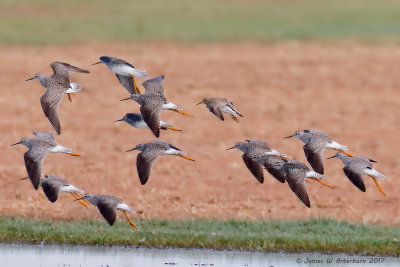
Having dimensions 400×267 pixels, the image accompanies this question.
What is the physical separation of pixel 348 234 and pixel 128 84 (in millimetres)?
3218

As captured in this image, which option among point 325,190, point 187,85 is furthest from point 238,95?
point 325,190

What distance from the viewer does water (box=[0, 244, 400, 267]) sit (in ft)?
40.1

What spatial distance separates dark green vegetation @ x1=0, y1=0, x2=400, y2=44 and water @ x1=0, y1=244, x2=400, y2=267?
2083cm

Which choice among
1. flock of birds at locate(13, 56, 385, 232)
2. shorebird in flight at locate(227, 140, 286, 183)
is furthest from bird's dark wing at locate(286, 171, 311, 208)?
shorebird in flight at locate(227, 140, 286, 183)

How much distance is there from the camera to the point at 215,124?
2198 cm

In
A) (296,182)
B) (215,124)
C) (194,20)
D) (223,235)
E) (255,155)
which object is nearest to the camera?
(296,182)

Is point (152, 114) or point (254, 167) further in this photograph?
point (254, 167)

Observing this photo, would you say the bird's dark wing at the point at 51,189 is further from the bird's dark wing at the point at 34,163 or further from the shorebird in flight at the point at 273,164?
the shorebird in flight at the point at 273,164

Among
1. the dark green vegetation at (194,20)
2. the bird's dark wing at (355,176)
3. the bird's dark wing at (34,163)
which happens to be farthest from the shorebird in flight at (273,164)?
the dark green vegetation at (194,20)

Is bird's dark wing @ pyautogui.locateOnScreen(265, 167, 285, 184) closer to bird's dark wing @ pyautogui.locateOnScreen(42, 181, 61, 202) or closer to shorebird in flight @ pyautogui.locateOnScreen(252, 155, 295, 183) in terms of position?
shorebird in flight @ pyautogui.locateOnScreen(252, 155, 295, 183)

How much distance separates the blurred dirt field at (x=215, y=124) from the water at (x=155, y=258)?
2197 millimetres

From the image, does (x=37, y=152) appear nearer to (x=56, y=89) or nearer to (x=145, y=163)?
(x=56, y=89)

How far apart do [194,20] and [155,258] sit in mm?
29644

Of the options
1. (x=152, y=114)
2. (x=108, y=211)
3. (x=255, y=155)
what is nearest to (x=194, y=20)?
(x=255, y=155)
